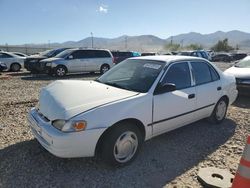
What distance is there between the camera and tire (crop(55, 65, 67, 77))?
1420 cm

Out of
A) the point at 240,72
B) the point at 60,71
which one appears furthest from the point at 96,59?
the point at 240,72

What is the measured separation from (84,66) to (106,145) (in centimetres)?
1235

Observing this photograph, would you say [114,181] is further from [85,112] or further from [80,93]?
[80,93]

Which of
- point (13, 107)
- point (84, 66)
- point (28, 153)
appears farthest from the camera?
point (84, 66)

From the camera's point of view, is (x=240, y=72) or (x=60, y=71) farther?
(x=60, y=71)

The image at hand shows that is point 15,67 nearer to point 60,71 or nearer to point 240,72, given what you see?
point 60,71

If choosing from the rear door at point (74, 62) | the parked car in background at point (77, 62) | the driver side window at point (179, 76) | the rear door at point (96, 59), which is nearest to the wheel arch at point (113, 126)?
the driver side window at point (179, 76)

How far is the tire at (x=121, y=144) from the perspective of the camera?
3.36m

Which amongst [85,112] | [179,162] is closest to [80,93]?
[85,112]

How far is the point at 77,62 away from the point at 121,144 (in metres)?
12.1

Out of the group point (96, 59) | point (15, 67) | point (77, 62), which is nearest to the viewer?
point (77, 62)

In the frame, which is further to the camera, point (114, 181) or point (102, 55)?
point (102, 55)

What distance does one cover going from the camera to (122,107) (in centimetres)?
341

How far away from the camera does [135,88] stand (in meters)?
3.96
